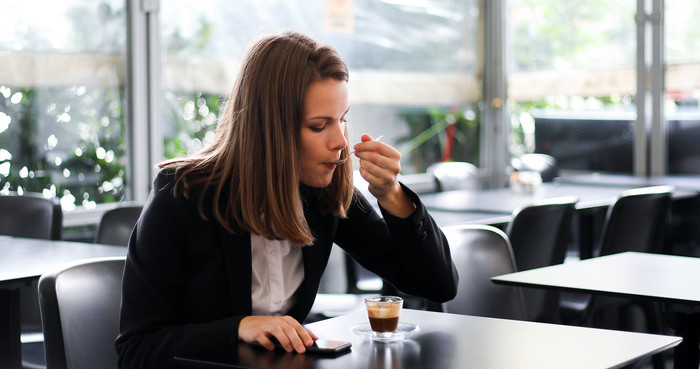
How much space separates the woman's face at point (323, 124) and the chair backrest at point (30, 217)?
2.03 metres

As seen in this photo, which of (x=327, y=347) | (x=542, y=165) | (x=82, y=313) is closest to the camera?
(x=327, y=347)

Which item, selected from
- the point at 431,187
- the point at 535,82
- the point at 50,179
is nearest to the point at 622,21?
the point at 535,82

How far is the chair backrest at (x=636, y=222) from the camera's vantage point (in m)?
3.82

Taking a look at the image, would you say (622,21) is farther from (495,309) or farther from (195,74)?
(495,309)

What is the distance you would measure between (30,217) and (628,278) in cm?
233

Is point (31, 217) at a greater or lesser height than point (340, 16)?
lesser

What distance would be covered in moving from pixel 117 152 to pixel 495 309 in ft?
8.76

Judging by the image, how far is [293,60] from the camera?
68.6 inches

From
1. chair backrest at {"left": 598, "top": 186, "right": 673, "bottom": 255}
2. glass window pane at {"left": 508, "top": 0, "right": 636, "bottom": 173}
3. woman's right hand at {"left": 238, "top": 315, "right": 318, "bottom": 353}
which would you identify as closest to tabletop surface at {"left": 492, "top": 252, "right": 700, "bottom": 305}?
woman's right hand at {"left": 238, "top": 315, "right": 318, "bottom": 353}

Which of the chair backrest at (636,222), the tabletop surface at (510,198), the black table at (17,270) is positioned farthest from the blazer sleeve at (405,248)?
the tabletop surface at (510,198)

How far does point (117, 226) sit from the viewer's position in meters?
3.14

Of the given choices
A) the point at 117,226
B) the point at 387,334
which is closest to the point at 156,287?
the point at 387,334

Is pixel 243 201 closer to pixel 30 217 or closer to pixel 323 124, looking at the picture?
pixel 323 124

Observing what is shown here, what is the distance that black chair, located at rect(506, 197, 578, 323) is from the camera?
3.36 m
